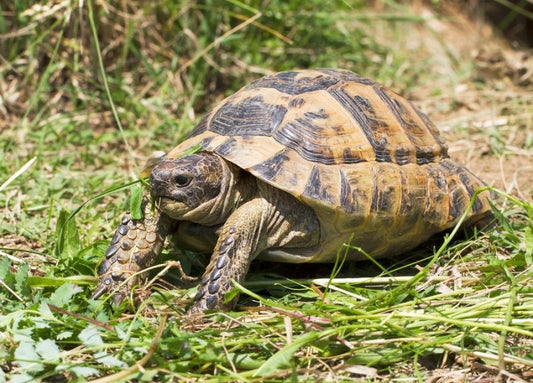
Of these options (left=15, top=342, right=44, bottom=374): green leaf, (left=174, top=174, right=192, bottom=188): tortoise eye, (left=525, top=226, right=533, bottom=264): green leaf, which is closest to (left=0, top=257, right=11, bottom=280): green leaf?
(left=15, top=342, right=44, bottom=374): green leaf

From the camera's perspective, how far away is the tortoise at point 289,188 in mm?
2959

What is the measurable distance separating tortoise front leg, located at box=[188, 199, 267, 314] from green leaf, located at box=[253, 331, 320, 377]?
0.48 metres

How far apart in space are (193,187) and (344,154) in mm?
744

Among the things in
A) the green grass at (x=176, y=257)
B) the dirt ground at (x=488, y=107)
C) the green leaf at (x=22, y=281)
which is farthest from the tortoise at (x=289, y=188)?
the dirt ground at (x=488, y=107)

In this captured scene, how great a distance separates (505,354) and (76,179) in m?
2.85

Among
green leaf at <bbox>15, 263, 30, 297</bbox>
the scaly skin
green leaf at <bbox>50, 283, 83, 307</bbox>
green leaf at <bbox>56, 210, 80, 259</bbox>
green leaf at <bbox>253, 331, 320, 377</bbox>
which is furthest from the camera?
green leaf at <bbox>56, 210, 80, 259</bbox>

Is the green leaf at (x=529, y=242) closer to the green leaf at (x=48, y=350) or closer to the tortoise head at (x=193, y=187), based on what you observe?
the tortoise head at (x=193, y=187)

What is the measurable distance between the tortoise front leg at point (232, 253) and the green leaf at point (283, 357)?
485mm

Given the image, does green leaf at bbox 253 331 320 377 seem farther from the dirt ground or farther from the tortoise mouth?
the dirt ground

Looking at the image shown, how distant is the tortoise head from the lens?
2.91 metres

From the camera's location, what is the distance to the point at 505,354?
2.52 m

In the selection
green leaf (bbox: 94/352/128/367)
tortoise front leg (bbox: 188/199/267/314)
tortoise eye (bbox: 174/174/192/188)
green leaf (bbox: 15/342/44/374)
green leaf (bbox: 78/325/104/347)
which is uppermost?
tortoise eye (bbox: 174/174/192/188)

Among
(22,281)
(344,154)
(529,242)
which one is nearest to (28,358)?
(22,281)

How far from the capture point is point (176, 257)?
3377mm
